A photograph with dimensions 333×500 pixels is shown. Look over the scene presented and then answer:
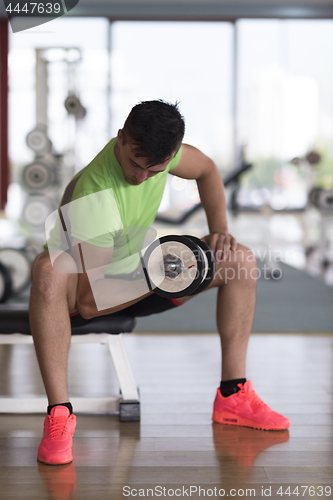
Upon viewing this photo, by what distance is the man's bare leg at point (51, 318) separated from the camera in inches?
41.3

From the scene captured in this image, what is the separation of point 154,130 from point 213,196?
0.40 m

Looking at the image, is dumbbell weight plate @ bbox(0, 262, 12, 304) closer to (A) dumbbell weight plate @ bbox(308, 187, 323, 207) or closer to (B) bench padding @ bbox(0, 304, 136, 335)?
(B) bench padding @ bbox(0, 304, 136, 335)

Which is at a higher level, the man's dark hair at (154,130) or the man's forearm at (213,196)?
the man's dark hair at (154,130)

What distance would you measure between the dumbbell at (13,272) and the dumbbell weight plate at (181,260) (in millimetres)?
1970

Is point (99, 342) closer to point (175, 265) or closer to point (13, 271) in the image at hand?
point (175, 265)

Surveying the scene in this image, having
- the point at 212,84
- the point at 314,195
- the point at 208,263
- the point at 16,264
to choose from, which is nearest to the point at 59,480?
the point at 208,263

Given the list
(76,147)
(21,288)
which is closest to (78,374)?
(21,288)

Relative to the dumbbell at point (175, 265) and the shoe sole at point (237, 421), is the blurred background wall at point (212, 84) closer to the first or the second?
the shoe sole at point (237, 421)

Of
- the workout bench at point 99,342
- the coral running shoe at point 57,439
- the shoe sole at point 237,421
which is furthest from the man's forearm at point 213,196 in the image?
the coral running shoe at point 57,439

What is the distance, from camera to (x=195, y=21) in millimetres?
5918

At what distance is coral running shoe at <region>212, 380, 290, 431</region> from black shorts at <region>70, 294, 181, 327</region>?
267 millimetres

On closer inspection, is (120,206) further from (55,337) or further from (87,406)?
(87,406)

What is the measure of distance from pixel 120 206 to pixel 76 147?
116 inches

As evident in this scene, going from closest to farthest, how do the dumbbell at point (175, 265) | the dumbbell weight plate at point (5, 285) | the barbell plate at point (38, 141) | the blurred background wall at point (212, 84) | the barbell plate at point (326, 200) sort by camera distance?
1. the dumbbell at point (175, 265)
2. the dumbbell weight plate at point (5, 285)
3. the barbell plate at point (38, 141)
4. the barbell plate at point (326, 200)
5. the blurred background wall at point (212, 84)
